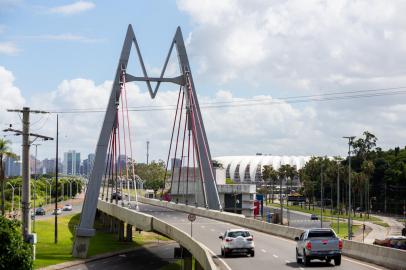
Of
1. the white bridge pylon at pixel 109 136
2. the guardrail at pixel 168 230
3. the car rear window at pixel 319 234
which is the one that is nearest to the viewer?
the car rear window at pixel 319 234

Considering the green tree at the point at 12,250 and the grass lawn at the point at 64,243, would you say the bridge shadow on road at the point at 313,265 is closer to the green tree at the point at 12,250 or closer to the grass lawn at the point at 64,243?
the green tree at the point at 12,250

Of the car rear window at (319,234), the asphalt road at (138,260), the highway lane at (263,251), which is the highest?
the car rear window at (319,234)

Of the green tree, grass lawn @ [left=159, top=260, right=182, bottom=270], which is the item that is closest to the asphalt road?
grass lawn @ [left=159, top=260, right=182, bottom=270]

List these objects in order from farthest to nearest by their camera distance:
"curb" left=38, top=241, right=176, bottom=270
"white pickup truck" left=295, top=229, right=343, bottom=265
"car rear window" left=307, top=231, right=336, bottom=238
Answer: "curb" left=38, top=241, right=176, bottom=270 → "car rear window" left=307, top=231, right=336, bottom=238 → "white pickup truck" left=295, top=229, right=343, bottom=265

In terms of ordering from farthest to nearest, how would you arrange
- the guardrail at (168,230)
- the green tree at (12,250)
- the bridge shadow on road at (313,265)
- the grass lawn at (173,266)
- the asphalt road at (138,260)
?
1. the grass lawn at (173,266)
2. the asphalt road at (138,260)
3. the green tree at (12,250)
4. the guardrail at (168,230)
5. the bridge shadow on road at (313,265)

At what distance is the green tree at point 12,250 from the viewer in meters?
38.5

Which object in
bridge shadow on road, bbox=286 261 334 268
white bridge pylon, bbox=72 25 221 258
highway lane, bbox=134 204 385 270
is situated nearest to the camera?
bridge shadow on road, bbox=286 261 334 268

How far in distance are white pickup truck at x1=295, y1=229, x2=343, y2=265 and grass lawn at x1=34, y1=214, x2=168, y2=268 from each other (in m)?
37.3

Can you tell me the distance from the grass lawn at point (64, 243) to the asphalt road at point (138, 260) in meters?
2.92

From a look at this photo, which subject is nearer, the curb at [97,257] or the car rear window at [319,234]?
the car rear window at [319,234]

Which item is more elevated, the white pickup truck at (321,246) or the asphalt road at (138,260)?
the white pickup truck at (321,246)

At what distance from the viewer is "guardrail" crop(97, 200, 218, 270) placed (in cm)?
3653

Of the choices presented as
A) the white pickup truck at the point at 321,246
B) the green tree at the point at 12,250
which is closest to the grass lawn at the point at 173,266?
the green tree at the point at 12,250

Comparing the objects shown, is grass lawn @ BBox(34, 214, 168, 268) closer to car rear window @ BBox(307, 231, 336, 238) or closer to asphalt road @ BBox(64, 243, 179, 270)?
asphalt road @ BBox(64, 243, 179, 270)
